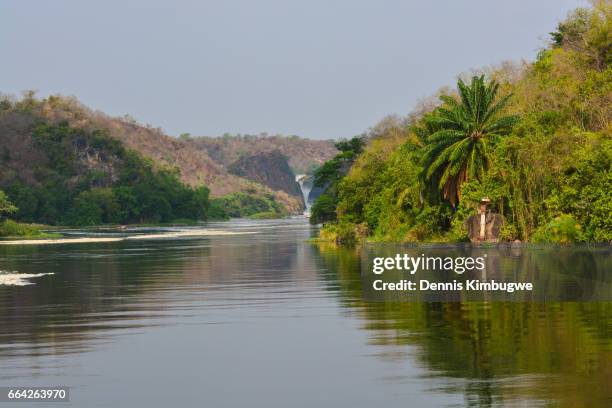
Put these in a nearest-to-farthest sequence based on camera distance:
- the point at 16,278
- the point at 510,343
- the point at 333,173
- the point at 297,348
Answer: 1. the point at 510,343
2. the point at 297,348
3. the point at 16,278
4. the point at 333,173

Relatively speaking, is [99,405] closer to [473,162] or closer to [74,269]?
[74,269]

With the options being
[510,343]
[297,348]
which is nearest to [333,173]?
[297,348]

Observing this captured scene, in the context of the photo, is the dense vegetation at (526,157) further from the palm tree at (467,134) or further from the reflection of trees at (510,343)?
the reflection of trees at (510,343)

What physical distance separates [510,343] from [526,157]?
38.8 meters

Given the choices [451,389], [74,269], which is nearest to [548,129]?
[74,269]

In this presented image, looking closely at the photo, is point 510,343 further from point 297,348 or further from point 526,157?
point 526,157

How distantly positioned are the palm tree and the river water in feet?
88.4

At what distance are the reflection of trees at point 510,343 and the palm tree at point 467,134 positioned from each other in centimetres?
3045

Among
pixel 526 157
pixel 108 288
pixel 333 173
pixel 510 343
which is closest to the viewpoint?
pixel 510 343

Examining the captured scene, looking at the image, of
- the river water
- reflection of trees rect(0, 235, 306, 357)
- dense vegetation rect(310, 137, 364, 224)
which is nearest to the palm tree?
reflection of trees rect(0, 235, 306, 357)

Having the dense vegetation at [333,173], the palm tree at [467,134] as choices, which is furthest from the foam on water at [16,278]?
the dense vegetation at [333,173]

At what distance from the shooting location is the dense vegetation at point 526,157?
56.3 m

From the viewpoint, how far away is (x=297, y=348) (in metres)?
21.4

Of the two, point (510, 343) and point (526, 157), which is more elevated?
point (526, 157)
